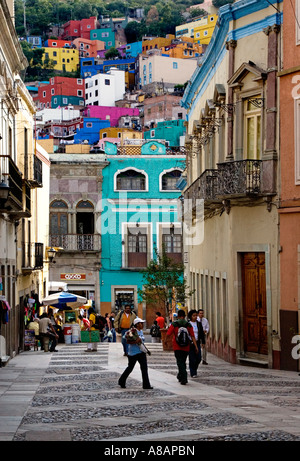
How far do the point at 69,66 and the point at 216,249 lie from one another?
13756cm

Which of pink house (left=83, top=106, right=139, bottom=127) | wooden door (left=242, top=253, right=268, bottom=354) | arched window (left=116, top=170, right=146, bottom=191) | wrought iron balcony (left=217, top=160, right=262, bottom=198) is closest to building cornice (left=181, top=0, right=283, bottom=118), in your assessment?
wrought iron balcony (left=217, top=160, right=262, bottom=198)

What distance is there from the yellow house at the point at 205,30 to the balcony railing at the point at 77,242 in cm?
11115

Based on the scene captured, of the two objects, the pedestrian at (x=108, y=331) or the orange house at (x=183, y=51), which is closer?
the pedestrian at (x=108, y=331)

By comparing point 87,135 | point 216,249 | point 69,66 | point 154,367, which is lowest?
point 154,367

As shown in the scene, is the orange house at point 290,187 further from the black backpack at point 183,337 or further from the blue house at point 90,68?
the blue house at point 90,68

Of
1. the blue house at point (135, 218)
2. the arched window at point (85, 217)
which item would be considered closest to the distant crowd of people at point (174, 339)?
the blue house at point (135, 218)

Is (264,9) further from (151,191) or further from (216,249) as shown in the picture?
(151,191)

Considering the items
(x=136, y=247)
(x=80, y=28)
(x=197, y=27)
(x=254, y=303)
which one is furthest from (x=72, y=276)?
(x=80, y=28)

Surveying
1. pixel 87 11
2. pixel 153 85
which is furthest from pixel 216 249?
pixel 87 11

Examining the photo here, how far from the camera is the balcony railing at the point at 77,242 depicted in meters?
46.3

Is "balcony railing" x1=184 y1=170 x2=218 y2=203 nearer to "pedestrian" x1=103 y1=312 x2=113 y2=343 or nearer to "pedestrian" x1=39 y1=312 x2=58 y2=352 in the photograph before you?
"pedestrian" x1=39 y1=312 x2=58 y2=352

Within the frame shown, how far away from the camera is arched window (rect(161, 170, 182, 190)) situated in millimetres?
47844

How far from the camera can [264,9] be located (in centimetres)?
1984

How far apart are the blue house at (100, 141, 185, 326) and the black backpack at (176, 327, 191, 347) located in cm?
3018
